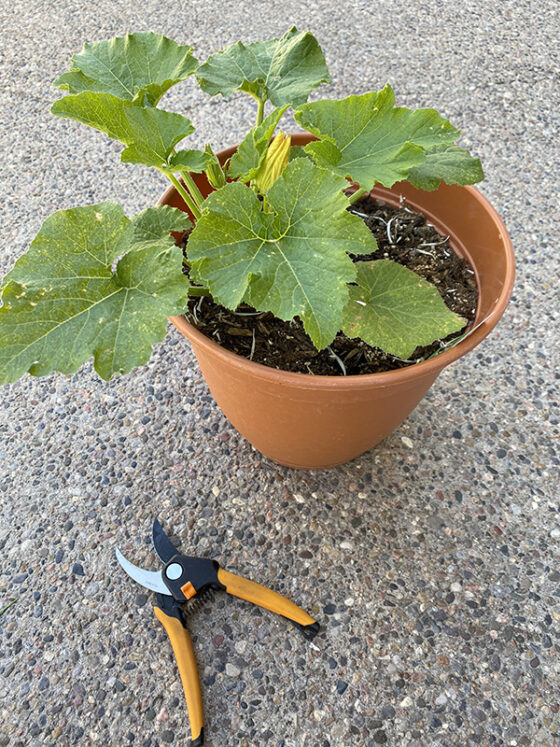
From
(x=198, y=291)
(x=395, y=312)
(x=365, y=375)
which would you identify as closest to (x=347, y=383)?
(x=365, y=375)

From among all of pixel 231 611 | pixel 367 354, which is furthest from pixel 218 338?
pixel 231 611

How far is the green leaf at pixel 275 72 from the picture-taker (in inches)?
33.8

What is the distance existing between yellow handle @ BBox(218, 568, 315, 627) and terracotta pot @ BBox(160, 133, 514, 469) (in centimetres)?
21

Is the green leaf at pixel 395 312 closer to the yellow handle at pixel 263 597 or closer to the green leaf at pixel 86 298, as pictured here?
the green leaf at pixel 86 298

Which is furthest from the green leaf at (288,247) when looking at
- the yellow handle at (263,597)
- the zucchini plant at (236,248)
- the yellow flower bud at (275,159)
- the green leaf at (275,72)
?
the yellow handle at (263,597)

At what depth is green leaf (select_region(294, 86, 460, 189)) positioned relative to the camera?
743 mm

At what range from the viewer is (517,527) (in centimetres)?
105

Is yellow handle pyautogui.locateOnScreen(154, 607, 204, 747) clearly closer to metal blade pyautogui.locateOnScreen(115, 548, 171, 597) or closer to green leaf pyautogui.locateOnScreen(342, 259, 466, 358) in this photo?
metal blade pyautogui.locateOnScreen(115, 548, 171, 597)

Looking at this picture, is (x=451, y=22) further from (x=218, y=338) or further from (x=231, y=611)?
(x=231, y=611)

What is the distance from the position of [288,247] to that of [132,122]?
239 mm

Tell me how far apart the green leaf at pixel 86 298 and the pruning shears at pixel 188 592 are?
0.40 metres

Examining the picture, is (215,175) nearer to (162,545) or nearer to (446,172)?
(446,172)

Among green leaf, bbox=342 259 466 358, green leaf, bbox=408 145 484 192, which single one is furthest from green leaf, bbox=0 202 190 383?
green leaf, bbox=408 145 484 192

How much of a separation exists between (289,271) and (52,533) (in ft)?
2.18
